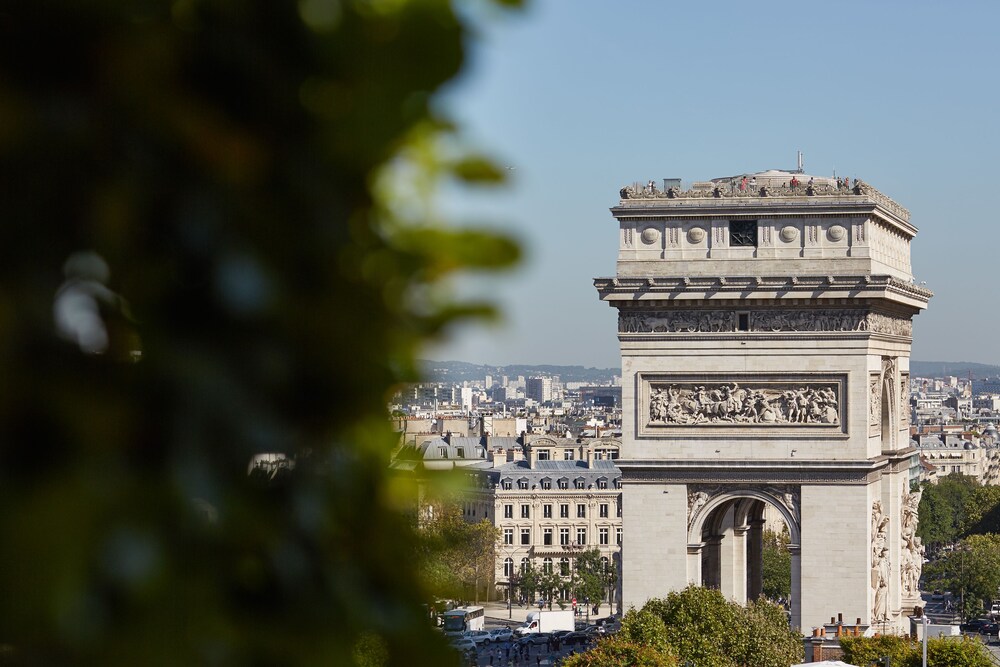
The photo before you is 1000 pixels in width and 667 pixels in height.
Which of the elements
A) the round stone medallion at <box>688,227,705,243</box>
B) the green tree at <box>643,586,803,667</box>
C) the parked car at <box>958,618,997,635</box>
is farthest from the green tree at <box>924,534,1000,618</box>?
the round stone medallion at <box>688,227,705,243</box>

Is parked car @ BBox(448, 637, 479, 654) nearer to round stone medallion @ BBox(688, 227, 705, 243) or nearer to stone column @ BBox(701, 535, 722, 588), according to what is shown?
round stone medallion @ BBox(688, 227, 705, 243)

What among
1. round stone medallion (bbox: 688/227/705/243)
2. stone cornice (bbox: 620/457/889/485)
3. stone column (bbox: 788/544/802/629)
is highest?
round stone medallion (bbox: 688/227/705/243)

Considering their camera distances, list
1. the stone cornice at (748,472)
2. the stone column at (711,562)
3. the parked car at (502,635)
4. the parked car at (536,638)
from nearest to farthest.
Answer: the stone cornice at (748,472) → the stone column at (711,562) → the parked car at (536,638) → the parked car at (502,635)

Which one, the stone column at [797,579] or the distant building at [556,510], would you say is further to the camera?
the distant building at [556,510]

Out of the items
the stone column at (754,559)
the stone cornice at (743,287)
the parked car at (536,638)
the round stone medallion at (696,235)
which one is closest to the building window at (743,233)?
the round stone medallion at (696,235)

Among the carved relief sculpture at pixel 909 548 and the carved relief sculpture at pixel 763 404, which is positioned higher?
the carved relief sculpture at pixel 763 404

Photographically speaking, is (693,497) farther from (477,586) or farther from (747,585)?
(477,586)

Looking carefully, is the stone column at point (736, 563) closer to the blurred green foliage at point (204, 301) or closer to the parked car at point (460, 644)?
the parked car at point (460, 644)
